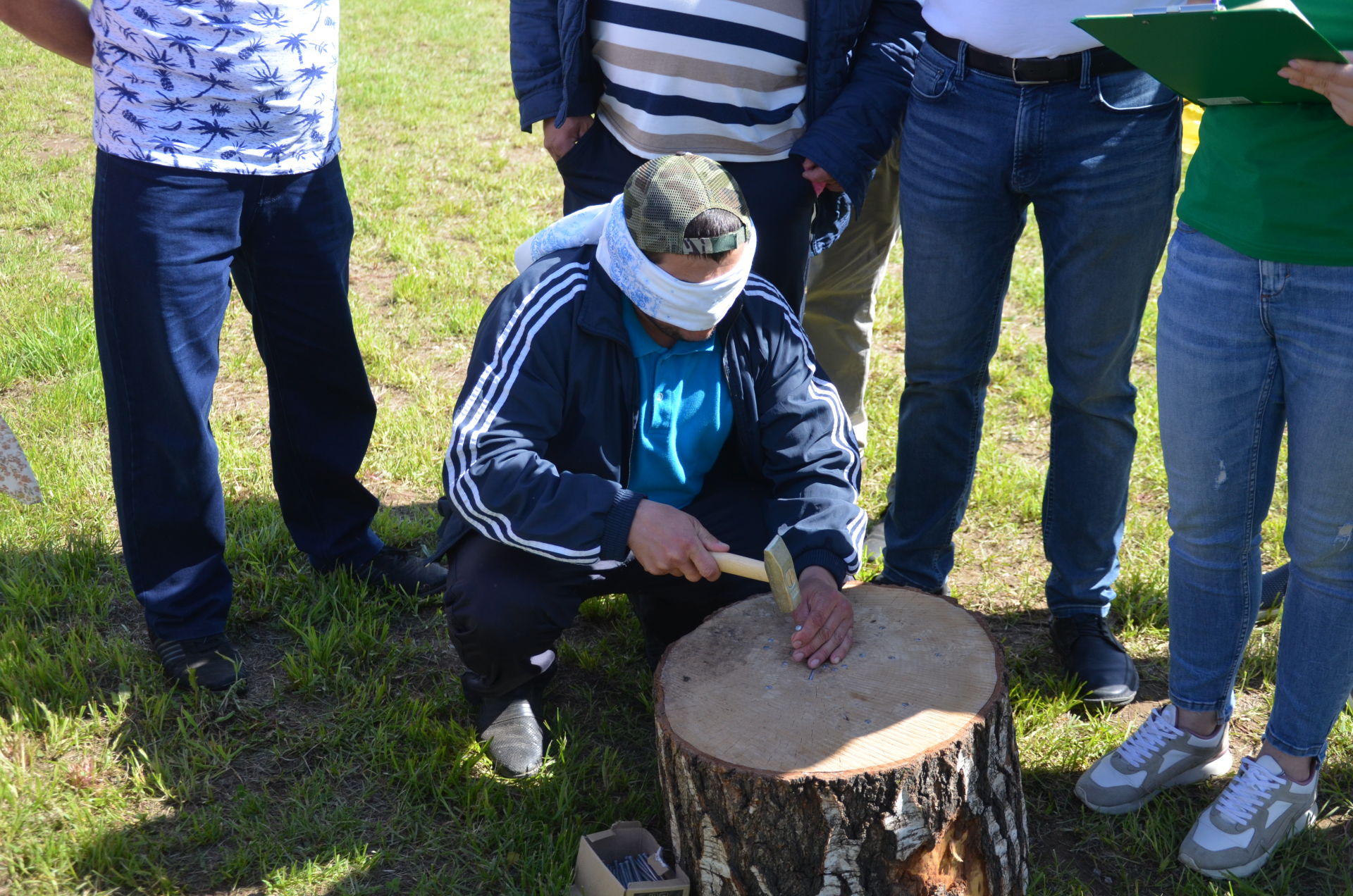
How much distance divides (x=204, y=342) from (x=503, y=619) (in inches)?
37.8

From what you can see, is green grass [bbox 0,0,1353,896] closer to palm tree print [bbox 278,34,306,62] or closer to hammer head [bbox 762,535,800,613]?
hammer head [bbox 762,535,800,613]

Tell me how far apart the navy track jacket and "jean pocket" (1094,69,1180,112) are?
78 centimetres

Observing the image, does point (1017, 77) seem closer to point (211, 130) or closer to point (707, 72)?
point (707, 72)

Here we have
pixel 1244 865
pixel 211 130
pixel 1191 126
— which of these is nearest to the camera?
pixel 1244 865

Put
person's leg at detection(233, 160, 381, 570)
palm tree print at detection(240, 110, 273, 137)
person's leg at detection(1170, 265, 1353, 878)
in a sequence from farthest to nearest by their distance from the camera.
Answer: person's leg at detection(233, 160, 381, 570)
palm tree print at detection(240, 110, 273, 137)
person's leg at detection(1170, 265, 1353, 878)

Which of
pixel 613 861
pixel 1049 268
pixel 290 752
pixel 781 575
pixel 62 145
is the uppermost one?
pixel 1049 268

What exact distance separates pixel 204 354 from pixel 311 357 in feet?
1.06

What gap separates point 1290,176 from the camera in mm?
1907

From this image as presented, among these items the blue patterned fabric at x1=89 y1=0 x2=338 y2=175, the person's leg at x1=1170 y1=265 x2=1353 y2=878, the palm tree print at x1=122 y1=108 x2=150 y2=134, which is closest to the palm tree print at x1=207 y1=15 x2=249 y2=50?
the blue patterned fabric at x1=89 y1=0 x2=338 y2=175

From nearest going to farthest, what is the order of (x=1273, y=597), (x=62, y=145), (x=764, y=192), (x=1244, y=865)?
(x=1244, y=865) < (x=764, y=192) < (x=1273, y=597) < (x=62, y=145)

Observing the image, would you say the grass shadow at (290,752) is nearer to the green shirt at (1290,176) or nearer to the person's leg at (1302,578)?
the person's leg at (1302,578)

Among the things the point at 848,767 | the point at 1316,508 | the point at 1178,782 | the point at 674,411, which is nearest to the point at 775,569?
the point at 848,767

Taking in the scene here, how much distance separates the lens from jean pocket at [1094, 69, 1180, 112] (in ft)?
7.57

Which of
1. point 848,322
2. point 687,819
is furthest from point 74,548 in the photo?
point 848,322
